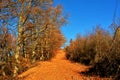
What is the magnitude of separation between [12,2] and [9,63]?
27.0ft

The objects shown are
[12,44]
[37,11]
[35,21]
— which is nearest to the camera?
[12,44]

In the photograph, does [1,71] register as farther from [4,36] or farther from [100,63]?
[100,63]

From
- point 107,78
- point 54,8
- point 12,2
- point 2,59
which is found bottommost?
point 107,78

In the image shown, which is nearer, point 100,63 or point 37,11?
point 100,63

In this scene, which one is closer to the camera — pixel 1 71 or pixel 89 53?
pixel 1 71

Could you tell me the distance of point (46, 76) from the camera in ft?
65.3

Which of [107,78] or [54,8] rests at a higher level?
[54,8]

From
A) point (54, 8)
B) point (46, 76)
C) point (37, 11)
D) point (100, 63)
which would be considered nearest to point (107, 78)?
point (100, 63)

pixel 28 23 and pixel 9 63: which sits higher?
pixel 28 23

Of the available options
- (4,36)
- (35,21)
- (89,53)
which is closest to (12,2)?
(4,36)

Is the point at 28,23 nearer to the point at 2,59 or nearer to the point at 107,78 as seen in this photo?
the point at 2,59

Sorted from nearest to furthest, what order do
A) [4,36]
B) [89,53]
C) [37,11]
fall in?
[4,36] → [37,11] → [89,53]

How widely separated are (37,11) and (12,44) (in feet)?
20.7

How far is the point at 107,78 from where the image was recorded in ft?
59.2
